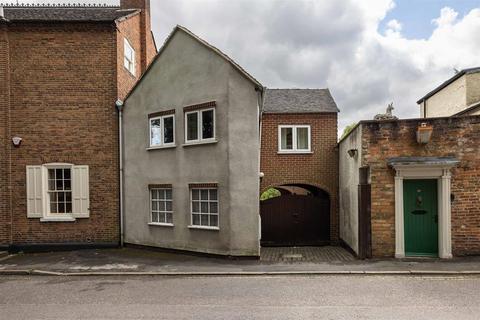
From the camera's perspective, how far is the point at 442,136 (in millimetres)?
10688

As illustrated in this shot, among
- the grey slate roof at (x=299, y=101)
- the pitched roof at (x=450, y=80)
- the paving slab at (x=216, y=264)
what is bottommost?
the paving slab at (x=216, y=264)

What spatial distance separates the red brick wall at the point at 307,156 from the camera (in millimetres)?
14930

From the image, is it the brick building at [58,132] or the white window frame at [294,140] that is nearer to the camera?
the brick building at [58,132]

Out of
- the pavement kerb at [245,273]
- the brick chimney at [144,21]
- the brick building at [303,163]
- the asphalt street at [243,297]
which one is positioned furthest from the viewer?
the brick chimney at [144,21]

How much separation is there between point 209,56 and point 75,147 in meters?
6.45

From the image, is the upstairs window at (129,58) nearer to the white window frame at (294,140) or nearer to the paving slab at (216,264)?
the white window frame at (294,140)

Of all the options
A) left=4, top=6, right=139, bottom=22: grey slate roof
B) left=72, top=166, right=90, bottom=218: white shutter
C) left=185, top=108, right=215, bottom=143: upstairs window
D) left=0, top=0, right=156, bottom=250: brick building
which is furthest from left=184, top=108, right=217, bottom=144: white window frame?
left=4, top=6, right=139, bottom=22: grey slate roof

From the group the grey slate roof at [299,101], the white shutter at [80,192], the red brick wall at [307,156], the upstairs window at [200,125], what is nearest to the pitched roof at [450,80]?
the grey slate roof at [299,101]

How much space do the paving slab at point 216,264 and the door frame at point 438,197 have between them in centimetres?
44

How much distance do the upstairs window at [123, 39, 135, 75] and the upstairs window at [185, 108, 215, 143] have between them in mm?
4880

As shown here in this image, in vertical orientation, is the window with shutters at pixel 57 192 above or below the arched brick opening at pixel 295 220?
above

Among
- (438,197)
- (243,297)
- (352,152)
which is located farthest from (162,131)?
(438,197)

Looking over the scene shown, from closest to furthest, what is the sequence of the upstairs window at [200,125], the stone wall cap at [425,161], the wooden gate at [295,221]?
the stone wall cap at [425,161]
the upstairs window at [200,125]
the wooden gate at [295,221]

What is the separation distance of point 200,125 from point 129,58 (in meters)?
6.10
